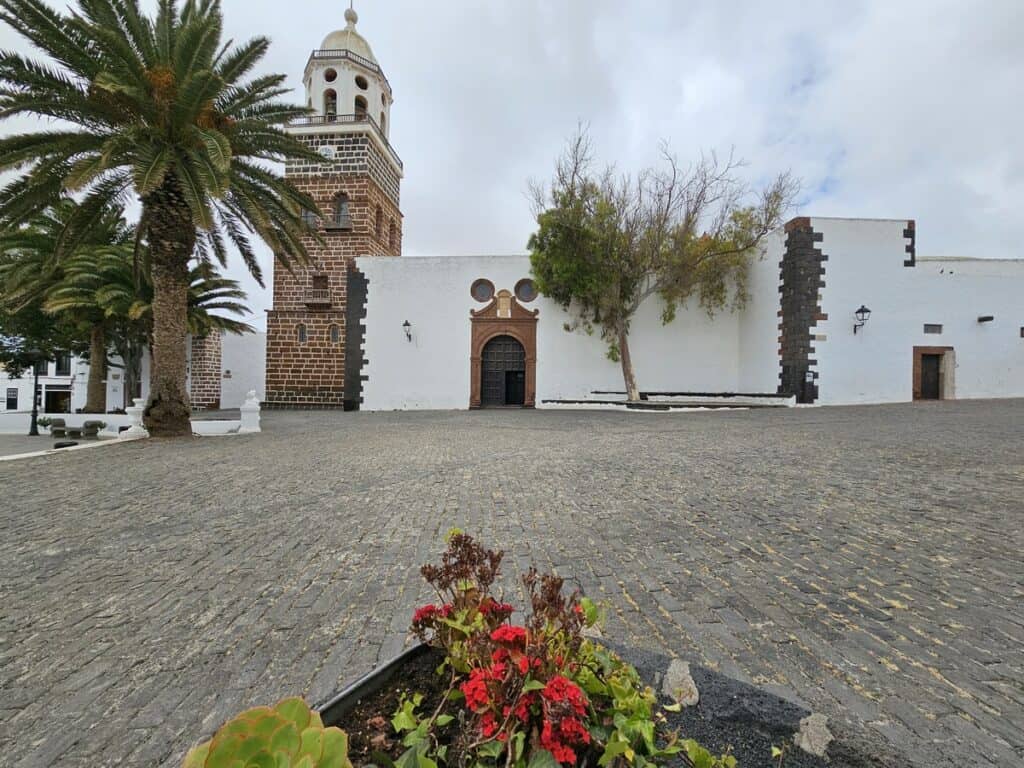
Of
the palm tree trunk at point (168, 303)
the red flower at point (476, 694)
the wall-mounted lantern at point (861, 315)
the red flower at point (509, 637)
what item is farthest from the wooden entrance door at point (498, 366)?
the red flower at point (476, 694)

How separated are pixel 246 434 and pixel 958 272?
2125 cm

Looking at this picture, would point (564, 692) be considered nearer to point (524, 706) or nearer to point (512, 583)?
point (524, 706)

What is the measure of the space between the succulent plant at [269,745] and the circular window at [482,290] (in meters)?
19.5

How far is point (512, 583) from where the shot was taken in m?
2.96

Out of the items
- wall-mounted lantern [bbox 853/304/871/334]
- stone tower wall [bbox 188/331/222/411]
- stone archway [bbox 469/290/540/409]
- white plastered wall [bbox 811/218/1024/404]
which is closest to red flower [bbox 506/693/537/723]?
white plastered wall [bbox 811/218/1024/404]

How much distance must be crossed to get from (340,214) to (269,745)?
22853 millimetres

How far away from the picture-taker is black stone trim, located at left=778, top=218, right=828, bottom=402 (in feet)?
52.6

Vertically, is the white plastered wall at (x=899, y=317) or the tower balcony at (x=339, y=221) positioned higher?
the tower balcony at (x=339, y=221)

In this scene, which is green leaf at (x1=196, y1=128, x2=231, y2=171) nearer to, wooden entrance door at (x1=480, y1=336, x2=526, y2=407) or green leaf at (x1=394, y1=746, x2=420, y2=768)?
green leaf at (x1=394, y1=746, x2=420, y2=768)

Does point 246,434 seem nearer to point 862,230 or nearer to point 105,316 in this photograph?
point 105,316

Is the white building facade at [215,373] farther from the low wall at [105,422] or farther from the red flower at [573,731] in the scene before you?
the red flower at [573,731]

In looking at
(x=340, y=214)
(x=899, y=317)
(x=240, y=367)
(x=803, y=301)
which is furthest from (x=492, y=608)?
(x=240, y=367)

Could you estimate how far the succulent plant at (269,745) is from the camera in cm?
76

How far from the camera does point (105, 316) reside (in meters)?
16.2
